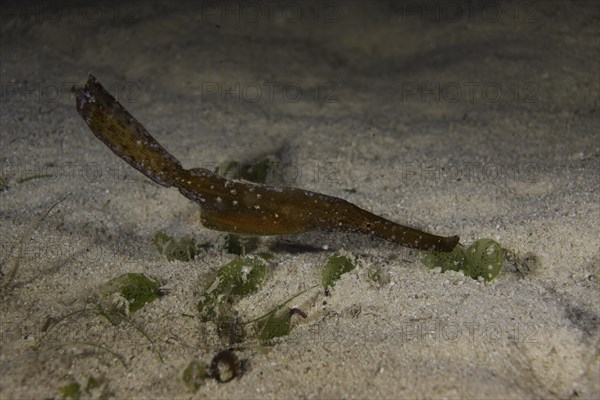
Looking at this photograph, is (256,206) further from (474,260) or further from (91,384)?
(474,260)

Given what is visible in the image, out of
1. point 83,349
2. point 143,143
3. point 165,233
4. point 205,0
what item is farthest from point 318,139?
point 205,0

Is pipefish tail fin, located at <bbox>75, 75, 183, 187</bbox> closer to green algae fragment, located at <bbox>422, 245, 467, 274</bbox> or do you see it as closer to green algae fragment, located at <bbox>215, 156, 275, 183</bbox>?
green algae fragment, located at <bbox>215, 156, 275, 183</bbox>

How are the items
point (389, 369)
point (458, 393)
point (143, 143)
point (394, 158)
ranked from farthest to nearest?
point (394, 158)
point (143, 143)
point (389, 369)
point (458, 393)

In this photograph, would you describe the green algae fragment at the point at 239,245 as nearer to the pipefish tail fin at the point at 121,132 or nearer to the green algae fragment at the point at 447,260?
the pipefish tail fin at the point at 121,132

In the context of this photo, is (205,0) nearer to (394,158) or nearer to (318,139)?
(318,139)

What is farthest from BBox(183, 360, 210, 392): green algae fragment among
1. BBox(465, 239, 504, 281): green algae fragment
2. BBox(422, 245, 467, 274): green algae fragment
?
BBox(465, 239, 504, 281): green algae fragment

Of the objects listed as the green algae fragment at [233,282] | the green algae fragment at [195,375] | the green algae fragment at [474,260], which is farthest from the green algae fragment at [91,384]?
the green algae fragment at [474,260]
